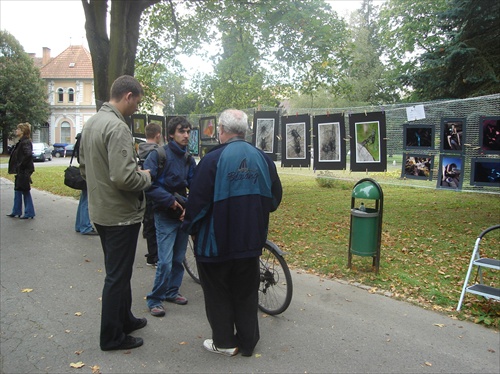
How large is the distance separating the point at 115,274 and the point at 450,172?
5.23 meters

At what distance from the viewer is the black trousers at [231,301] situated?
318cm

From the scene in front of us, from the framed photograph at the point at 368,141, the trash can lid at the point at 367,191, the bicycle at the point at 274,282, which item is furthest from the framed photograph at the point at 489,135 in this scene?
the bicycle at the point at 274,282

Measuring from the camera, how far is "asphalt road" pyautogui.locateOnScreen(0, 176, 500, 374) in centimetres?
317

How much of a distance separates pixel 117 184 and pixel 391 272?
404 cm

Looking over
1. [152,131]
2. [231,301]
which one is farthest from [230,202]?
[152,131]

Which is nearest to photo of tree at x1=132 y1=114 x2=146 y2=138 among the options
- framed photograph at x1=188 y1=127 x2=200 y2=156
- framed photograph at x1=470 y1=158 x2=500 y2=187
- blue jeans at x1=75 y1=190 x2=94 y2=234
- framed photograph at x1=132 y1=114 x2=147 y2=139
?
framed photograph at x1=132 y1=114 x2=147 y2=139

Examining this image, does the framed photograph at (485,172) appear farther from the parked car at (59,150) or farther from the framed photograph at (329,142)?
the parked car at (59,150)

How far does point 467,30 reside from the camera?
9359 mm

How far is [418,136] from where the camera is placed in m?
6.27

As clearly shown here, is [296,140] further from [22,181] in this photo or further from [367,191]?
[22,181]

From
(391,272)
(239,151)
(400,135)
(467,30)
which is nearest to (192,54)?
(467,30)

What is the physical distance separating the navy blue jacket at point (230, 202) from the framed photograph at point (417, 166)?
4.14 meters

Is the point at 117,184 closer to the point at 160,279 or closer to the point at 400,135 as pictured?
the point at 160,279

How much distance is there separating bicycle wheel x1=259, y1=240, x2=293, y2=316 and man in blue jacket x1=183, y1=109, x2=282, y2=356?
0.72 m
